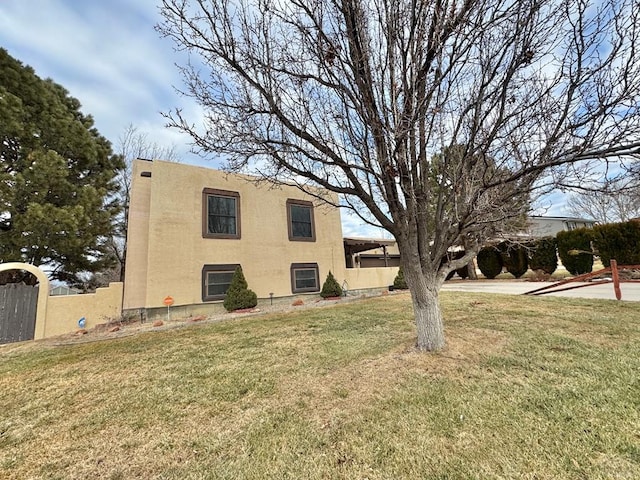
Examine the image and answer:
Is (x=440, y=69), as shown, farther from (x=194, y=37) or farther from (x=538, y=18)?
(x=194, y=37)

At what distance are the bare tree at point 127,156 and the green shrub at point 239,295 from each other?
8436mm

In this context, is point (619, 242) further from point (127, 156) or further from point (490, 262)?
point (127, 156)

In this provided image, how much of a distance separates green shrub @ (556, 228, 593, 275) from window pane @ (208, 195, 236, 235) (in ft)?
51.9

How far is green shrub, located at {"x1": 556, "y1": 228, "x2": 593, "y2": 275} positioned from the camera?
13602mm

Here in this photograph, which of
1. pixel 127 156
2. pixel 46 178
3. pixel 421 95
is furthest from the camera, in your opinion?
pixel 127 156

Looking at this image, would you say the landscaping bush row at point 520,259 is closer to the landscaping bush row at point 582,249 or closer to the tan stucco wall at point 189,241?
the landscaping bush row at point 582,249

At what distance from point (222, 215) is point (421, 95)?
874 centimetres

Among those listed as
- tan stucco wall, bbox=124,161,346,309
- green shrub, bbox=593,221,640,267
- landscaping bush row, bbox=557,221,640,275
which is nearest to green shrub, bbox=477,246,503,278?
landscaping bush row, bbox=557,221,640,275

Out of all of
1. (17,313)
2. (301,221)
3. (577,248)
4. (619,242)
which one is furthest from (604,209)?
(17,313)

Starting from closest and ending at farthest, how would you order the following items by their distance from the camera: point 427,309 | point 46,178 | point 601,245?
1. point 427,309
2. point 46,178
3. point 601,245

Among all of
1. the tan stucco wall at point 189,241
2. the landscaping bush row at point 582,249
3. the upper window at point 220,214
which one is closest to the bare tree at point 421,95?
the tan stucco wall at point 189,241

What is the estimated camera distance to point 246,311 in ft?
31.7

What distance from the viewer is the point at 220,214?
10.8 meters

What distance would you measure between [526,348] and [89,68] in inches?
438
